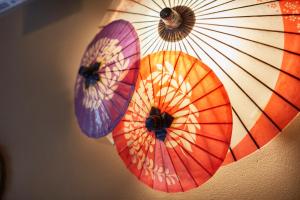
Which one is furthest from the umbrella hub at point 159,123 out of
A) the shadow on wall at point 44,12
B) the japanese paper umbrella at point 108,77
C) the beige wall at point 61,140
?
the shadow on wall at point 44,12

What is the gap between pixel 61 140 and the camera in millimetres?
1394

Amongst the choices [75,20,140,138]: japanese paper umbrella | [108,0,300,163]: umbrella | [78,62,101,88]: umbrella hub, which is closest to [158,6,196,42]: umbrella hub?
[108,0,300,163]: umbrella

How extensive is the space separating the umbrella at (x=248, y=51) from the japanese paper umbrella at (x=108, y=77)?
15 cm

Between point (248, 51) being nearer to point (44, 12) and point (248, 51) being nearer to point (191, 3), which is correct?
point (191, 3)

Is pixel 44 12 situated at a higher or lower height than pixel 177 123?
higher

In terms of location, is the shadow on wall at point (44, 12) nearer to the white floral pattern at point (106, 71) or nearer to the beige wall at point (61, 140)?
the beige wall at point (61, 140)

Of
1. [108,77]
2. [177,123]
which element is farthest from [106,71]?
[177,123]

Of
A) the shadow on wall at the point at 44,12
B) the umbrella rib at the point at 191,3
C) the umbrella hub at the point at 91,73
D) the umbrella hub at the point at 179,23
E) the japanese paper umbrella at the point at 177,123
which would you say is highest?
the shadow on wall at the point at 44,12

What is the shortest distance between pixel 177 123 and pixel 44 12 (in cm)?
132

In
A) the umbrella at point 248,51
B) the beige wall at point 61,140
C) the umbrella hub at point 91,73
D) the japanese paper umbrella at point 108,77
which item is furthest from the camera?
the umbrella hub at point 91,73

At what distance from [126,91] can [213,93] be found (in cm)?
32

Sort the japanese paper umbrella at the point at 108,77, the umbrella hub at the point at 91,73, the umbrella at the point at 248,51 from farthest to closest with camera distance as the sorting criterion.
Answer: the umbrella hub at the point at 91,73
the japanese paper umbrella at the point at 108,77
the umbrella at the point at 248,51

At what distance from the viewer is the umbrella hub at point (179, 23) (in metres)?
0.79

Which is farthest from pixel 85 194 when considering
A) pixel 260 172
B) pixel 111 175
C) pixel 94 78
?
pixel 260 172
